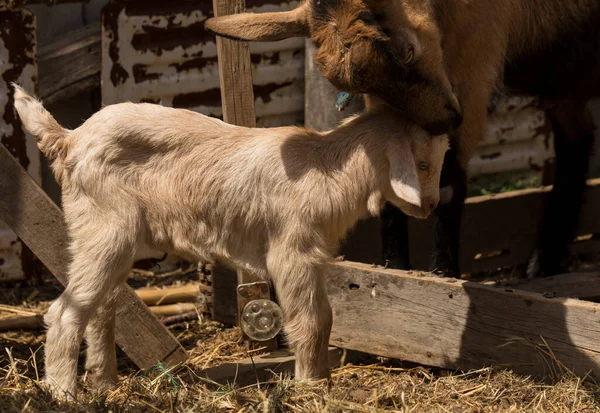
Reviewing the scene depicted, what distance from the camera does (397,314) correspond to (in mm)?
4215

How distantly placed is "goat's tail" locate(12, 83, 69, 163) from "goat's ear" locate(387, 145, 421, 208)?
1.30m

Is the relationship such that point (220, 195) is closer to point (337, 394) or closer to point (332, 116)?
point (337, 394)

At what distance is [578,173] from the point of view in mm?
5664

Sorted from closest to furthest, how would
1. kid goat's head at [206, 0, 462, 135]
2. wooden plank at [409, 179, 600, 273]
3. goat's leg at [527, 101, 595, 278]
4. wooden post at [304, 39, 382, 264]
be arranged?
kid goat's head at [206, 0, 462, 135] < wooden post at [304, 39, 382, 264] < wooden plank at [409, 179, 600, 273] < goat's leg at [527, 101, 595, 278]

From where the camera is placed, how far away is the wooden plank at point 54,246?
3965 mm

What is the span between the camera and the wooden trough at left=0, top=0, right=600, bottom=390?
3.78 meters

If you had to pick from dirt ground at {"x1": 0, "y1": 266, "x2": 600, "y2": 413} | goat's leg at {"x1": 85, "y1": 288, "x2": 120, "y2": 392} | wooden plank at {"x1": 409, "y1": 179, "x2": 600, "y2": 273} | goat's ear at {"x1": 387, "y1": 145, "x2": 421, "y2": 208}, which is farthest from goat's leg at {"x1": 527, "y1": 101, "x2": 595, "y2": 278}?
goat's leg at {"x1": 85, "y1": 288, "x2": 120, "y2": 392}

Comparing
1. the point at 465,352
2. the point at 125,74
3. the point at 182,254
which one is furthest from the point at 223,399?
the point at 125,74

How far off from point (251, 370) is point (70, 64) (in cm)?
245

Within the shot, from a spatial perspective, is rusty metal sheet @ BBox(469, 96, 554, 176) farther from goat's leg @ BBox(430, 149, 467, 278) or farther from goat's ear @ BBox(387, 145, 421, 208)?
goat's ear @ BBox(387, 145, 421, 208)

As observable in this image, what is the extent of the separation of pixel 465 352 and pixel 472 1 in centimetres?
169

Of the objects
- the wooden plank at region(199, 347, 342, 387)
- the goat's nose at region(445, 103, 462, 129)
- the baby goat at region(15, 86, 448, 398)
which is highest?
the goat's nose at region(445, 103, 462, 129)

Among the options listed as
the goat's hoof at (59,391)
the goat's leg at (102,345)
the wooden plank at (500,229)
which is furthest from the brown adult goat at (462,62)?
the goat's hoof at (59,391)

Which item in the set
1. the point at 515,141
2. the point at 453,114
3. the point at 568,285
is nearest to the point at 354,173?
the point at 453,114
